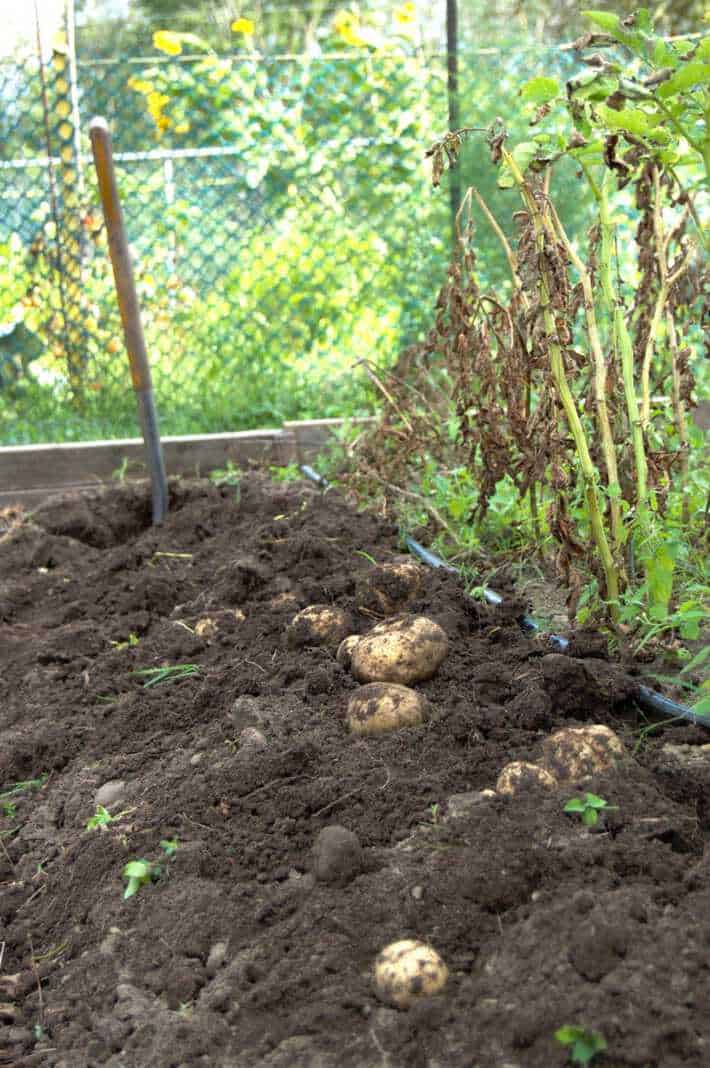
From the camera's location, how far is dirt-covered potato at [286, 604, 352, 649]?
8.66ft

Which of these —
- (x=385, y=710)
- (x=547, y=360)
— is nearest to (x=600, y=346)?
(x=547, y=360)

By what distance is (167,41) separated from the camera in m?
5.80

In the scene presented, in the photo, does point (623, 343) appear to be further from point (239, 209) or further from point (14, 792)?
point (239, 209)

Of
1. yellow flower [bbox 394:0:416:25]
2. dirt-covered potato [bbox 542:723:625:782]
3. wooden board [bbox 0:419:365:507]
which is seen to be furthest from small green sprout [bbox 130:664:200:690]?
yellow flower [bbox 394:0:416:25]

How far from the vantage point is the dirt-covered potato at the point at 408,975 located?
4.78 ft

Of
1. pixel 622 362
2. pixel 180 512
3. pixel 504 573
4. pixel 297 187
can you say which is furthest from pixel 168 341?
pixel 622 362

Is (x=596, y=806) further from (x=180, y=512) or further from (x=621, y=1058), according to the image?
(x=180, y=512)

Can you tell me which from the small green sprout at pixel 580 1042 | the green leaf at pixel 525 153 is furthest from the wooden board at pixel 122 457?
the small green sprout at pixel 580 1042

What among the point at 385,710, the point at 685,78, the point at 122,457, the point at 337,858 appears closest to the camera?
the point at 337,858

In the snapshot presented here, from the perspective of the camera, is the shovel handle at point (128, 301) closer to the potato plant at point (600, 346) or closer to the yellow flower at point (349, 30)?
the potato plant at point (600, 346)

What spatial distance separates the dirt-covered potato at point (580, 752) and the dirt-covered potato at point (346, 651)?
658 millimetres

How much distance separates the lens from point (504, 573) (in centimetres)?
310

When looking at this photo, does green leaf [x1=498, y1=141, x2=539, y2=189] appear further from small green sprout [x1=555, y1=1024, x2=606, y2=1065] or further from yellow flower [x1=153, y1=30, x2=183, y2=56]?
yellow flower [x1=153, y1=30, x2=183, y2=56]

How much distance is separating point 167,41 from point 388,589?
4289mm
